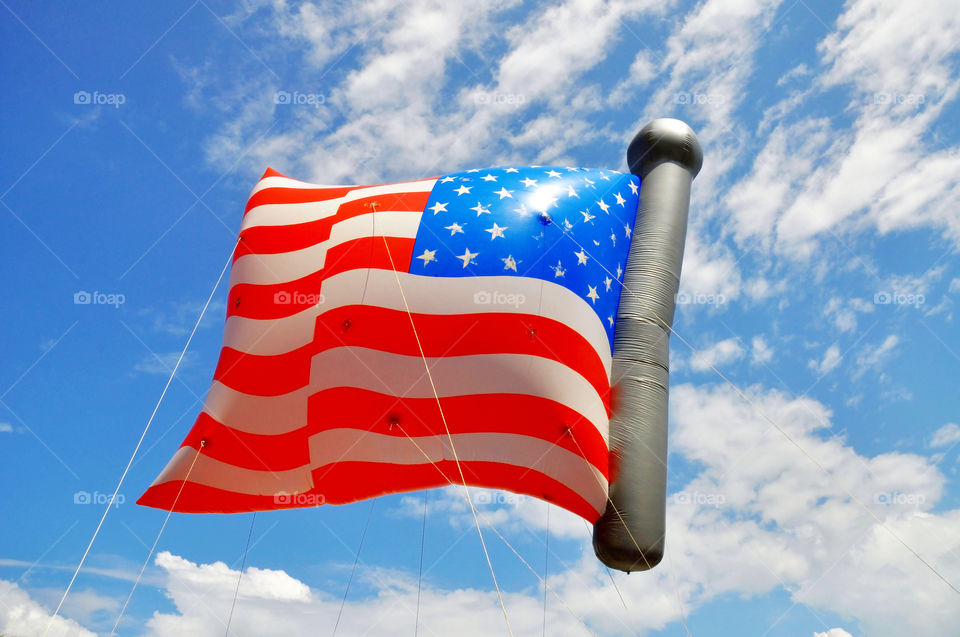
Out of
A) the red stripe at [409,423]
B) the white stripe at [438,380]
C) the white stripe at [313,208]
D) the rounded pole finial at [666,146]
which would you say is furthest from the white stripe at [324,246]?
the rounded pole finial at [666,146]

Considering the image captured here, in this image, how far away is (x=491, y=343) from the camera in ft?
21.9

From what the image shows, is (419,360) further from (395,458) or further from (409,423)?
(395,458)

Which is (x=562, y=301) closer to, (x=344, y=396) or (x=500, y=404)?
(x=500, y=404)

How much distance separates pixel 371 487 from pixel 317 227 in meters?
3.08

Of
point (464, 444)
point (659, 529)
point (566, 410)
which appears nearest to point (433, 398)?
point (464, 444)

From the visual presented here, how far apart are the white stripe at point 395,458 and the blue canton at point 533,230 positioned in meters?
1.64

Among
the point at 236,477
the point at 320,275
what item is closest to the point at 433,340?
the point at 320,275

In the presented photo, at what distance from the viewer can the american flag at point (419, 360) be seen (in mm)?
6637

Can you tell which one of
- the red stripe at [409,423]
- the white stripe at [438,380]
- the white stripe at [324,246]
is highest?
the white stripe at [324,246]

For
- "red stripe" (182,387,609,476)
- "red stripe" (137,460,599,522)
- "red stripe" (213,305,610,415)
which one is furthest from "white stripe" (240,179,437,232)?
"red stripe" (137,460,599,522)

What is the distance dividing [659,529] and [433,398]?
8.77 ft

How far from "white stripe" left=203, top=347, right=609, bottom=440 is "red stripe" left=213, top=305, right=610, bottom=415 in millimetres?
75

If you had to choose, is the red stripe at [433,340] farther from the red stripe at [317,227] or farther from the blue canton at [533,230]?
the red stripe at [317,227]

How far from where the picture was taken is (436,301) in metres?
6.78
